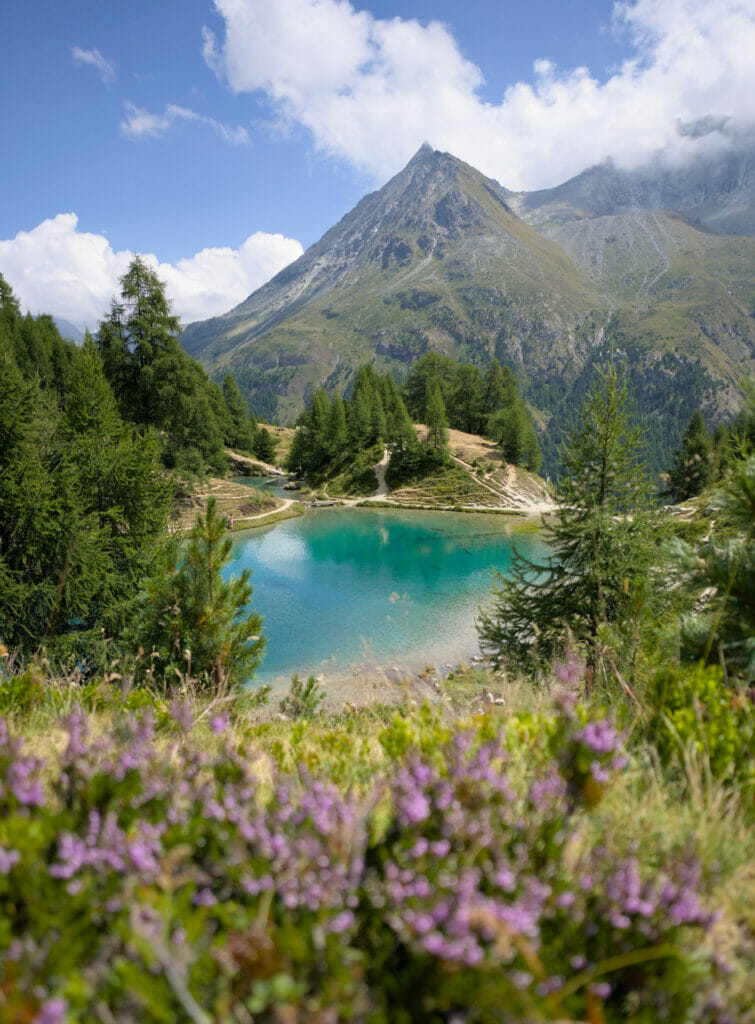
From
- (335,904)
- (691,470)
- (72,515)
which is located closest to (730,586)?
(335,904)

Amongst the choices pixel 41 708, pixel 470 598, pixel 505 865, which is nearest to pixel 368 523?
pixel 470 598

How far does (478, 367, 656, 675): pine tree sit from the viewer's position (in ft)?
37.9

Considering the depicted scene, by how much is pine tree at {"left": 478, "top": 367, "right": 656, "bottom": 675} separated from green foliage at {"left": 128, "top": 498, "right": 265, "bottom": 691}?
6.92 metres

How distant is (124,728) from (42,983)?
1.57 meters

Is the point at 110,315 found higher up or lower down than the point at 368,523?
higher up

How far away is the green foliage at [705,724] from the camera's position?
2.85 m

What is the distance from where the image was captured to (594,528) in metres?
11.6

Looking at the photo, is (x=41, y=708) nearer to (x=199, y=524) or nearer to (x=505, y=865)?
(x=199, y=524)

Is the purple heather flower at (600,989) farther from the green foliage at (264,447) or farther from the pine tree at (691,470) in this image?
the green foliage at (264,447)

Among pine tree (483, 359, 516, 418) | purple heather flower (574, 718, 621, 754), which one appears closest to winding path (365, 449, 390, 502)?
pine tree (483, 359, 516, 418)

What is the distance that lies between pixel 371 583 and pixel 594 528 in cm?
2095

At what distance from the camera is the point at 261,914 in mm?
1355

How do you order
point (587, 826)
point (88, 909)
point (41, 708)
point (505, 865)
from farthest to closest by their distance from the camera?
1. point (41, 708)
2. point (587, 826)
3. point (505, 865)
4. point (88, 909)

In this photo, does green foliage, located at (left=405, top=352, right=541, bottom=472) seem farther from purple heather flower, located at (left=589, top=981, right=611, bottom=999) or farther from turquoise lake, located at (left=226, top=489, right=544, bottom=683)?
purple heather flower, located at (left=589, top=981, right=611, bottom=999)
